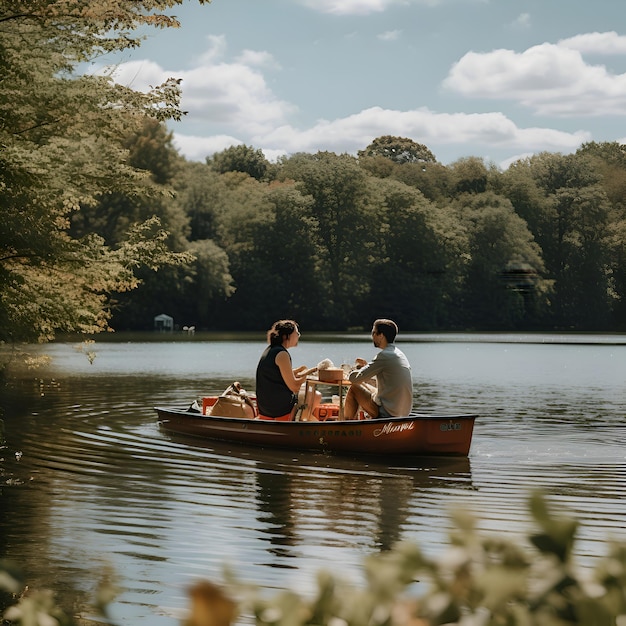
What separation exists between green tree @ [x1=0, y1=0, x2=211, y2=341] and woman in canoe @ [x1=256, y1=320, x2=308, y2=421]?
297 cm

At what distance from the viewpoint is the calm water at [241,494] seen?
700 cm

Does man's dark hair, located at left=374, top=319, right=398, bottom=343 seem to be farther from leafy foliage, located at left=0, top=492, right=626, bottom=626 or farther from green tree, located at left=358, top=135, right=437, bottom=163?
green tree, located at left=358, top=135, right=437, bottom=163

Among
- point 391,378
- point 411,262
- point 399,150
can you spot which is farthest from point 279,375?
point 399,150

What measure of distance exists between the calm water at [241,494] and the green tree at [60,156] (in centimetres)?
191

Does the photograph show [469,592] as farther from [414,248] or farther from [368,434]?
[414,248]

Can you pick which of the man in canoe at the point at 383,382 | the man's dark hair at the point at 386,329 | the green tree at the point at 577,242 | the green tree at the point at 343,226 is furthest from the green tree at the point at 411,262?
the man's dark hair at the point at 386,329

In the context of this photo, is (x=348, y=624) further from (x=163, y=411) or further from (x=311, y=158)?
(x=311, y=158)

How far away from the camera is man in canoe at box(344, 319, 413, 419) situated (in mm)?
12438

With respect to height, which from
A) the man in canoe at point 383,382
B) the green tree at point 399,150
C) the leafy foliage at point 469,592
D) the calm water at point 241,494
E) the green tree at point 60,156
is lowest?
the calm water at point 241,494

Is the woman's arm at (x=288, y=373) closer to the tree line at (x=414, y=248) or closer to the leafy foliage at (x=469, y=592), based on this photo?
the leafy foliage at (x=469, y=592)

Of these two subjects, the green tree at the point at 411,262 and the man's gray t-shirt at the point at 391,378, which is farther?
the green tree at the point at 411,262

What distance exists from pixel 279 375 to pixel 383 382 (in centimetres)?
134

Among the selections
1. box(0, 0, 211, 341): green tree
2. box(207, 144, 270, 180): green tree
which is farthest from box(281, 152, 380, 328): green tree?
box(0, 0, 211, 341): green tree

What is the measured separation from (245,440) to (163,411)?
6.15 ft
